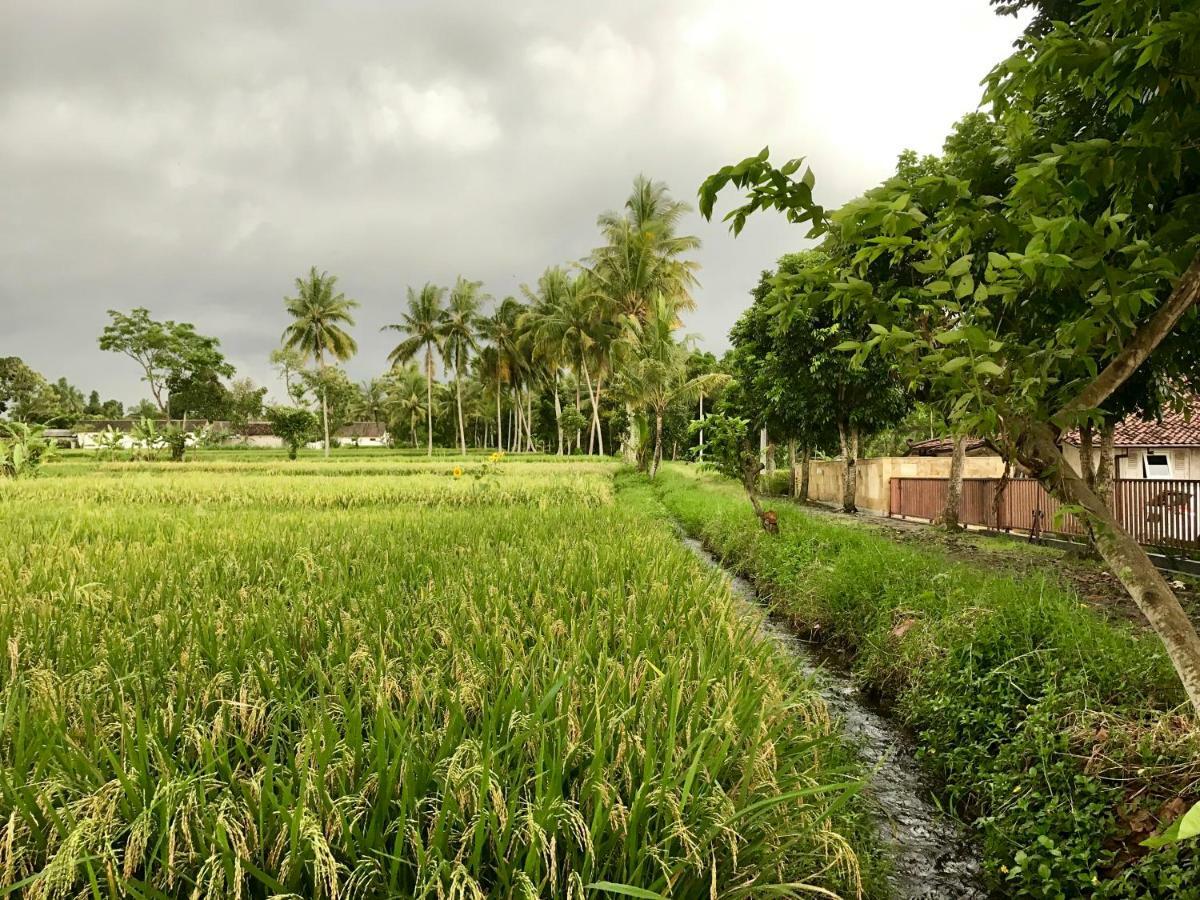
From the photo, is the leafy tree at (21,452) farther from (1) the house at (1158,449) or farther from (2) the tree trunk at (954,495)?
(1) the house at (1158,449)

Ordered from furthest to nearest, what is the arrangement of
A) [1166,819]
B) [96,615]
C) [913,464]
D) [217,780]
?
[913,464] → [96,615] → [1166,819] → [217,780]

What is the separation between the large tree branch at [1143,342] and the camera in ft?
6.06

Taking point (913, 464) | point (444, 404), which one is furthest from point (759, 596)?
point (444, 404)

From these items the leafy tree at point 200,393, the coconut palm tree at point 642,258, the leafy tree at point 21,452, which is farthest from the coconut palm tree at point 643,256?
the leafy tree at point 200,393

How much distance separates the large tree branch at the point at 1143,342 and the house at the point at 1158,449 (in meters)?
14.8

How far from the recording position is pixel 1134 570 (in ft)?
7.12

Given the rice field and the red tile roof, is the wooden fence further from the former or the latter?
the red tile roof

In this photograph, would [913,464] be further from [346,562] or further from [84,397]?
[84,397]

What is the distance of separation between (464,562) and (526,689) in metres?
2.63

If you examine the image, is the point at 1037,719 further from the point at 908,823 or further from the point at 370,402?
the point at 370,402

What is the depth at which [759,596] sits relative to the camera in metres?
7.55

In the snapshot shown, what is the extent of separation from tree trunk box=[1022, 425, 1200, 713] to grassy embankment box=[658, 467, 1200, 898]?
67cm

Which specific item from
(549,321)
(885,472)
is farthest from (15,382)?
(885,472)

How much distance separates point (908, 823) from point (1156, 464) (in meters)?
17.6
